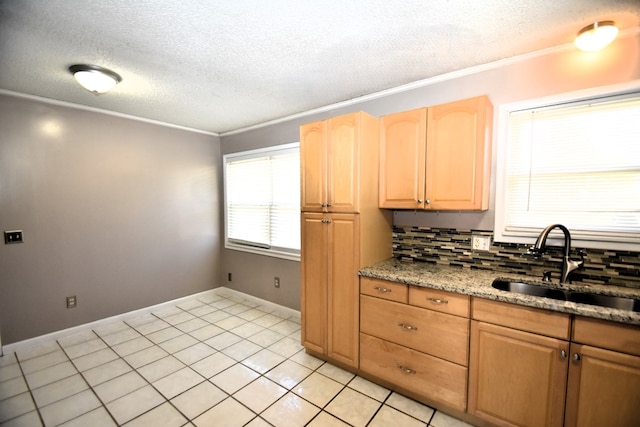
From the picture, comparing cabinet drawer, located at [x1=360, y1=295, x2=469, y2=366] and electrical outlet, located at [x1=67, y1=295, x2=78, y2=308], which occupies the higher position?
cabinet drawer, located at [x1=360, y1=295, x2=469, y2=366]

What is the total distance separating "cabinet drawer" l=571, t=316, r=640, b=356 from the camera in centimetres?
131

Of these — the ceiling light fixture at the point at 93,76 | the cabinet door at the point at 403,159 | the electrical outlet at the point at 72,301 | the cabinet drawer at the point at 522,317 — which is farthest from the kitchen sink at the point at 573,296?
the electrical outlet at the point at 72,301

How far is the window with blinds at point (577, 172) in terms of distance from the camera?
1742 millimetres

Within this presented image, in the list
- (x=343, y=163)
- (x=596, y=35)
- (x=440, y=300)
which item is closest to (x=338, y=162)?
(x=343, y=163)

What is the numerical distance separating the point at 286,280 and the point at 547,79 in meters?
3.20

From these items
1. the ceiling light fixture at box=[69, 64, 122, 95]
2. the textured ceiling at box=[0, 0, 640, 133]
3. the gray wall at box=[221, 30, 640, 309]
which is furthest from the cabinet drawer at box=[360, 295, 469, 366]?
the ceiling light fixture at box=[69, 64, 122, 95]

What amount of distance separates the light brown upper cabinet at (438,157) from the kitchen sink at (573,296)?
0.59 metres

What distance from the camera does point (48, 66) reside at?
2139mm

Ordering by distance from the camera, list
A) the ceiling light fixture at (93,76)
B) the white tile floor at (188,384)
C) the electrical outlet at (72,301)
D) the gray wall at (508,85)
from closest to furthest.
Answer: the gray wall at (508,85), the white tile floor at (188,384), the ceiling light fixture at (93,76), the electrical outlet at (72,301)

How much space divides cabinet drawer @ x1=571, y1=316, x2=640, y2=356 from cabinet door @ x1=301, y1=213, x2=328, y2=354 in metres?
1.65

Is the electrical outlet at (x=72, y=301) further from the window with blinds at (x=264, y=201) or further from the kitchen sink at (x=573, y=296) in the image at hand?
the kitchen sink at (x=573, y=296)

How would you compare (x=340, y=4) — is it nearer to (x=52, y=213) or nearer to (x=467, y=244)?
(x=467, y=244)

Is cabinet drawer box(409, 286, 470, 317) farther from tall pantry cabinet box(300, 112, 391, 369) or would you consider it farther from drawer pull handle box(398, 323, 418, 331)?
tall pantry cabinet box(300, 112, 391, 369)

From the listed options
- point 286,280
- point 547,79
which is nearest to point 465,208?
point 547,79
